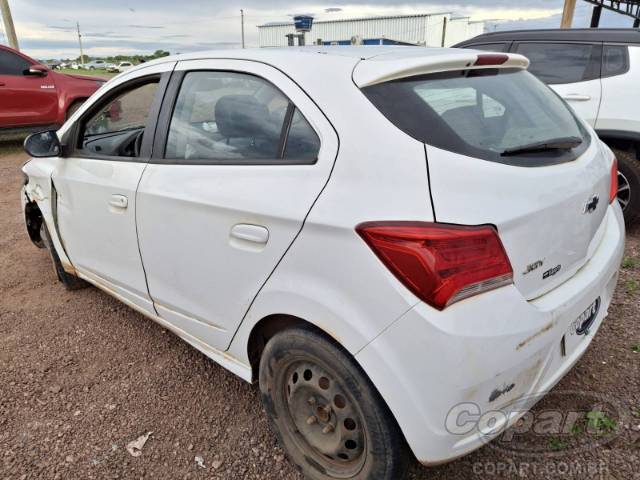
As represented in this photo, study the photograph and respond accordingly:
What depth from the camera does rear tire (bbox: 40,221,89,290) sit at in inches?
141

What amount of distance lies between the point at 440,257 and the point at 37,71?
938 centimetres

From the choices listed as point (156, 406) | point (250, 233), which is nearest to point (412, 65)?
point (250, 233)

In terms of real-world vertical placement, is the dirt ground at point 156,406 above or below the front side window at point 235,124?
below

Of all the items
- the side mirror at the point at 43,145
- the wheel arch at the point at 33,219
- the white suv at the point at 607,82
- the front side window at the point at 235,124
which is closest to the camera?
the front side window at the point at 235,124

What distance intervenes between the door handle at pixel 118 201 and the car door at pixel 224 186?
0.15 metres

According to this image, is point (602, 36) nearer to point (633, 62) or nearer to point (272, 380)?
point (633, 62)

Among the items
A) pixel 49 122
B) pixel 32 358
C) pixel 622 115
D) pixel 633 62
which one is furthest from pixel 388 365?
pixel 49 122

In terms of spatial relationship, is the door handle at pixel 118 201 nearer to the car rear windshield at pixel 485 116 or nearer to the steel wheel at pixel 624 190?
the car rear windshield at pixel 485 116

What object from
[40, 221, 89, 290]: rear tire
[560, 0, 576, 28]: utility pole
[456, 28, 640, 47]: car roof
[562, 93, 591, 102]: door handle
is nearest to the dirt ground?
[40, 221, 89, 290]: rear tire

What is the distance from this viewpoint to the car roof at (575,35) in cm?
425

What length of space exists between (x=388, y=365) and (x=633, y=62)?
159 inches

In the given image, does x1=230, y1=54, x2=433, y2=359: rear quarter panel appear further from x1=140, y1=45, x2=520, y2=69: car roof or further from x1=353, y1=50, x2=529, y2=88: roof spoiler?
x1=140, y1=45, x2=520, y2=69: car roof

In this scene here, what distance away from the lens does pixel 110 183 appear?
2.59 meters

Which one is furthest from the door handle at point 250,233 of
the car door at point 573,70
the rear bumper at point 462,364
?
the car door at point 573,70
